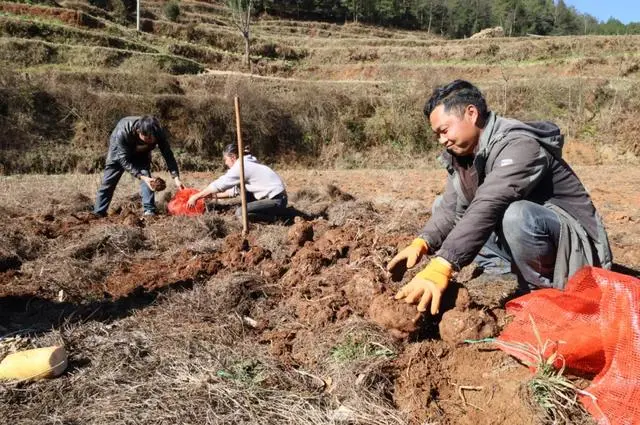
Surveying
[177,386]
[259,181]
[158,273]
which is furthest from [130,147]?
[177,386]

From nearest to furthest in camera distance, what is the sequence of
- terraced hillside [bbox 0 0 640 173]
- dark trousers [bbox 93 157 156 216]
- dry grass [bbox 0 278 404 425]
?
dry grass [bbox 0 278 404 425] < dark trousers [bbox 93 157 156 216] < terraced hillside [bbox 0 0 640 173]

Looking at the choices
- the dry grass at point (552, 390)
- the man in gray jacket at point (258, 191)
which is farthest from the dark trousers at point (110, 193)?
the dry grass at point (552, 390)

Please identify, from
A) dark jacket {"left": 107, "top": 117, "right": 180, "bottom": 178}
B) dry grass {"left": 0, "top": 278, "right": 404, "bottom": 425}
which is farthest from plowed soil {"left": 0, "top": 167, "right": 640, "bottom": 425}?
dark jacket {"left": 107, "top": 117, "right": 180, "bottom": 178}

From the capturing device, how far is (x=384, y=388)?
6.72 feet

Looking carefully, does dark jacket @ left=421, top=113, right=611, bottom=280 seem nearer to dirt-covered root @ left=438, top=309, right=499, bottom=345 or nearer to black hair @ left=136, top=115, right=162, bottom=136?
dirt-covered root @ left=438, top=309, right=499, bottom=345

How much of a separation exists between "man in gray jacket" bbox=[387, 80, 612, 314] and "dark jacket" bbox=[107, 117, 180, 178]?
4130 millimetres

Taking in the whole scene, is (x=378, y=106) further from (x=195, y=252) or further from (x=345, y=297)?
(x=345, y=297)

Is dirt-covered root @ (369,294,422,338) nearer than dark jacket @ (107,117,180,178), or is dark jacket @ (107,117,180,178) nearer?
dirt-covered root @ (369,294,422,338)

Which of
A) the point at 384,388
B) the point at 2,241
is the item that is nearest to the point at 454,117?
the point at 384,388

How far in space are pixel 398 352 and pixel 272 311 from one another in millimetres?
918

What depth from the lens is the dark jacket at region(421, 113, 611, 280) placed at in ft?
7.29

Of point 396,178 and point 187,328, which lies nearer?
point 187,328

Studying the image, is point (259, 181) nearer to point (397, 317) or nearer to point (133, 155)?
point (133, 155)

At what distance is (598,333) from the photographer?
6.25ft
